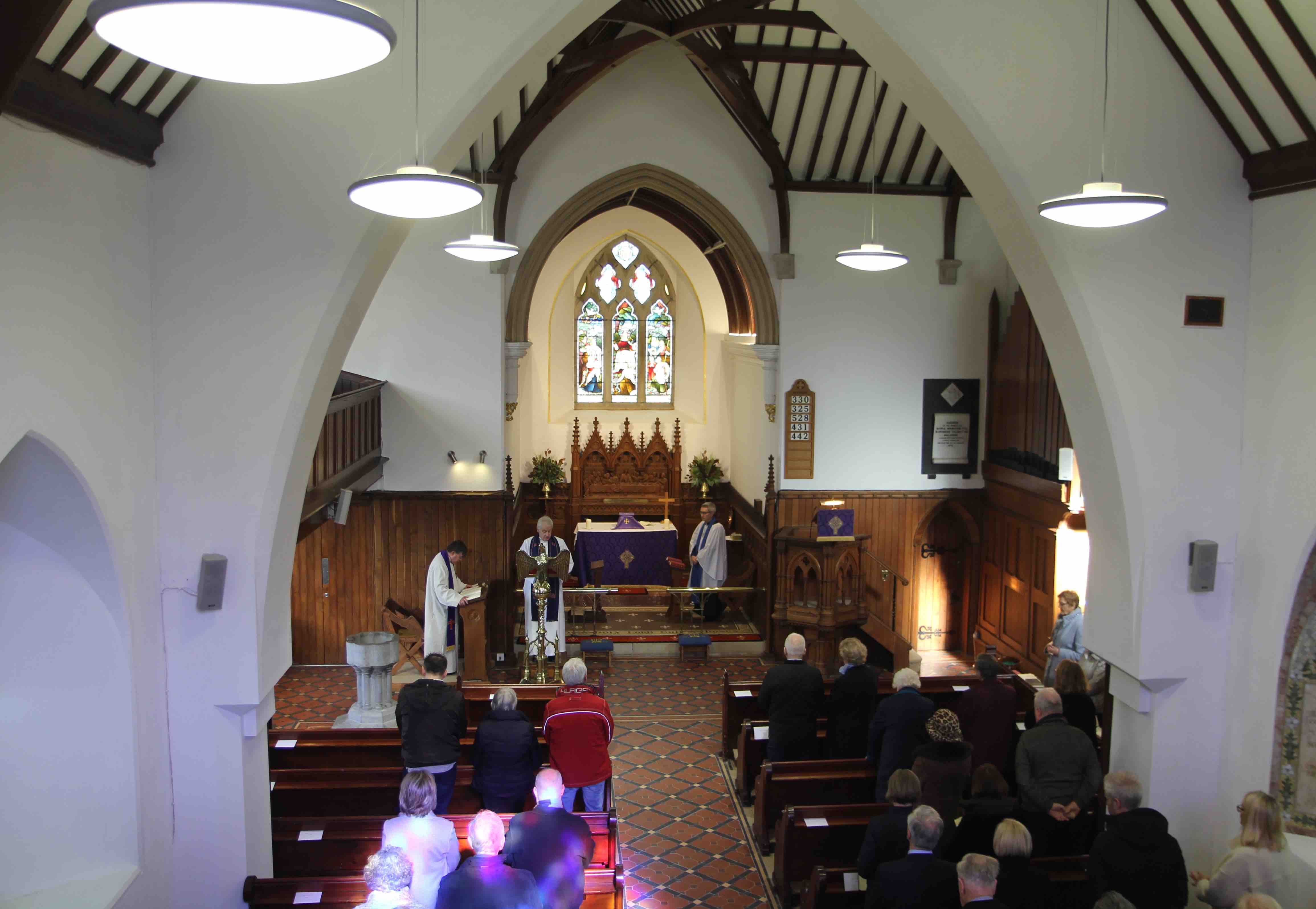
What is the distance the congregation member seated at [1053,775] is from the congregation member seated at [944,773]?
1.19 ft

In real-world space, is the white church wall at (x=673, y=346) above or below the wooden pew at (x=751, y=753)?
above

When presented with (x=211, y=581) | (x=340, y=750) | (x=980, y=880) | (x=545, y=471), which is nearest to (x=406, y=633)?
(x=340, y=750)

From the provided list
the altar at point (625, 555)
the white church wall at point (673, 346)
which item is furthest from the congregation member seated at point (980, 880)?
the white church wall at point (673, 346)

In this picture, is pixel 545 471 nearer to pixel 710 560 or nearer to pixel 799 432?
pixel 710 560

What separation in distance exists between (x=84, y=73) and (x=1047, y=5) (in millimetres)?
4751

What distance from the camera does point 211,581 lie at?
5527 millimetres

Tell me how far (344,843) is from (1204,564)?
5.12 metres

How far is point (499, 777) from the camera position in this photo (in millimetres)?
6273

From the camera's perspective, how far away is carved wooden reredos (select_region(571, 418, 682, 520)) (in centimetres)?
1714

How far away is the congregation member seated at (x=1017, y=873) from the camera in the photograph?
463 cm

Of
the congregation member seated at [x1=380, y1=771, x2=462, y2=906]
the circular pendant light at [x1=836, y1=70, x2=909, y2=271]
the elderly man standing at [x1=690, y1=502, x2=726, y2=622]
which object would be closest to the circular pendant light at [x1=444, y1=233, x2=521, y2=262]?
the circular pendant light at [x1=836, y1=70, x2=909, y2=271]

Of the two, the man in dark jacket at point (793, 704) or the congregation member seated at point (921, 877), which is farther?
the man in dark jacket at point (793, 704)

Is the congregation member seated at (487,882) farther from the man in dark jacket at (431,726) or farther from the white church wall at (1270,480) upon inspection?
the white church wall at (1270,480)

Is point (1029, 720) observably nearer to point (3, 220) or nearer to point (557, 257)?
point (3, 220)
